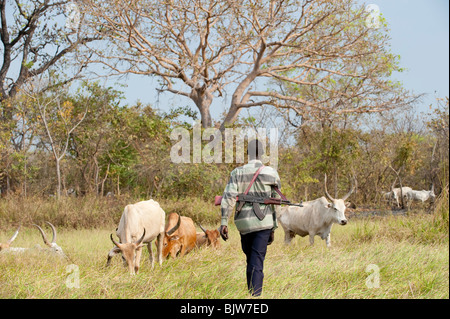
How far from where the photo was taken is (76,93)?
67.1 ft

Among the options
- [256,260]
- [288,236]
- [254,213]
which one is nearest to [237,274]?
[256,260]

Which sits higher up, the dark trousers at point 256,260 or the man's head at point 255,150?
the man's head at point 255,150

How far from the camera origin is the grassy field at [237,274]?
5.88 m

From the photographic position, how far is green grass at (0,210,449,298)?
5875 millimetres

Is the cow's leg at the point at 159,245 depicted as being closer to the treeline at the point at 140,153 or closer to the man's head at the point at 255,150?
the man's head at the point at 255,150

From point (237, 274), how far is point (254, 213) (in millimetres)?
1442

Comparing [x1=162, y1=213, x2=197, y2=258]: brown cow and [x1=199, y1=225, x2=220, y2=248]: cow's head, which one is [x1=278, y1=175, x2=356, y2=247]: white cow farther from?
[x1=162, y1=213, x2=197, y2=258]: brown cow

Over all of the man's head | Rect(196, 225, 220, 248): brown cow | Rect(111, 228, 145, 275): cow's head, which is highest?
the man's head

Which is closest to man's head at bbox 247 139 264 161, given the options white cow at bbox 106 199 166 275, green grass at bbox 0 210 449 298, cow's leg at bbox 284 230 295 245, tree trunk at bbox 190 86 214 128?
green grass at bbox 0 210 449 298

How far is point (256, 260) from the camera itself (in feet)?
18.4

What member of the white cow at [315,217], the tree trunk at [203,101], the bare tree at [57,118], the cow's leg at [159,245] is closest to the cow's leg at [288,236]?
the white cow at [315,217]

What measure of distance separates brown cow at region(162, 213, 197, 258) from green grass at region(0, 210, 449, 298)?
26 cm
